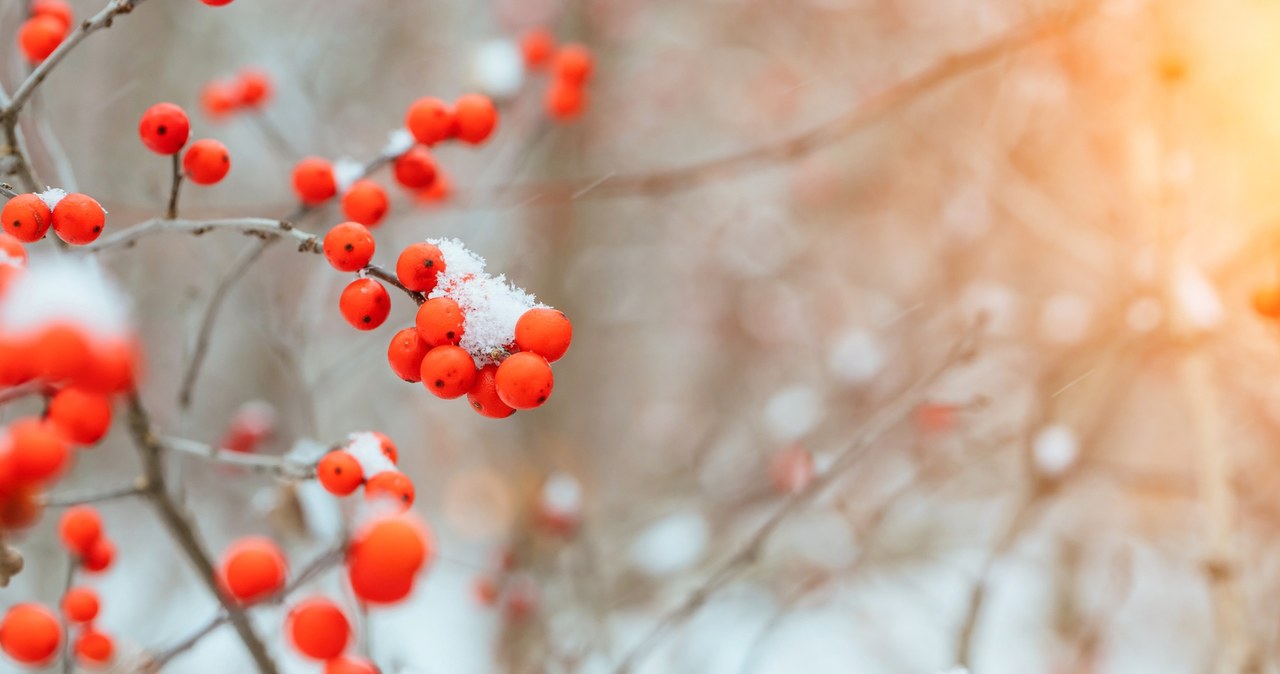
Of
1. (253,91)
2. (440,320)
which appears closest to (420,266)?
(440,320)

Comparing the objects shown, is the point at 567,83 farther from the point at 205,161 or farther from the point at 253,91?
the point at 205,161

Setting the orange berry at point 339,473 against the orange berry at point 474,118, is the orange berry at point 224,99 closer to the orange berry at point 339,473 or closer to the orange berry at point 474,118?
the orange berry at point 474,118

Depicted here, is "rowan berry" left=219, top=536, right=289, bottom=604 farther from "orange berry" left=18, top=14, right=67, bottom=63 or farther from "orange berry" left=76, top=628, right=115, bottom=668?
"orange berry" left=18, top=14, right=67, bottom=63

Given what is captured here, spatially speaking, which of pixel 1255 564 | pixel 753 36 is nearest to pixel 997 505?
pixel 1255 564

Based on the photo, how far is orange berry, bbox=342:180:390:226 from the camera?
1085 mm

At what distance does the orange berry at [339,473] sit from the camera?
0.80 m

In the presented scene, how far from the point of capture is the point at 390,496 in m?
0.78

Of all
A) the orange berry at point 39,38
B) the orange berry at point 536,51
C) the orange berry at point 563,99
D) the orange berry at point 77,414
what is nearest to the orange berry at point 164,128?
the orange berry at point 39,38

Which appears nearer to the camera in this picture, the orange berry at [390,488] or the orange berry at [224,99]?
the orange berry at [390,488]

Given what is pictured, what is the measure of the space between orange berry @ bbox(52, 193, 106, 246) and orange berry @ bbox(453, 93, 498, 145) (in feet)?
1.67

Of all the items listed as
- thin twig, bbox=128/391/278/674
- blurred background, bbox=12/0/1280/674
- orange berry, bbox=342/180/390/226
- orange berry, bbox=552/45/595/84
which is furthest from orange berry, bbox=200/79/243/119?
thin twig, bbox=128/391/278/674

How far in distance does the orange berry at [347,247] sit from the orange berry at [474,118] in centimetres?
43

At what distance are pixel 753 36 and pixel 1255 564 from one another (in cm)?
321

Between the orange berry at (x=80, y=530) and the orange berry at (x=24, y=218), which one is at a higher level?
the orange berry at (x=24, y=218)
